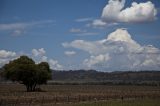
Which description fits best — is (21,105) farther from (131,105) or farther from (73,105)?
Result: (131,105)

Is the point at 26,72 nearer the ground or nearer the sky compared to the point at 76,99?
nearer the sky

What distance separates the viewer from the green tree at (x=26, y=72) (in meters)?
96.4

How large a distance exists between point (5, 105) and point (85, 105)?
9.57 metres

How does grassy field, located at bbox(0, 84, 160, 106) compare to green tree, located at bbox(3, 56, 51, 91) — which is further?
green tree, located at bbox(3, 56, 51, 91)

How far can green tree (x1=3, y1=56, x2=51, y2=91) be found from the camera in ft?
316

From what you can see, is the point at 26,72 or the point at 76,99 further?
the point at 26,72

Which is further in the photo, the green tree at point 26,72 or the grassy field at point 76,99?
the green tree at point 26,72

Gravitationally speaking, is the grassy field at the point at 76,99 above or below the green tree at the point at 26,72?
below

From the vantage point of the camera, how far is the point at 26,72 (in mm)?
96500

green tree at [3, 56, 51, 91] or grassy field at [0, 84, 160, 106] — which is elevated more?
green tree at [3, 56, 51, 91]

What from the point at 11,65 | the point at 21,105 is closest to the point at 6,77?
the point at 11,65

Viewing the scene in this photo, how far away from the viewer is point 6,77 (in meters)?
98.6

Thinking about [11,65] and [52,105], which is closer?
[52,105]

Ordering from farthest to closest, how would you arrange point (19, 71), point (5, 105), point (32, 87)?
1. point (32, 87)
2. point (19, 71)
3. point (5, 105)
